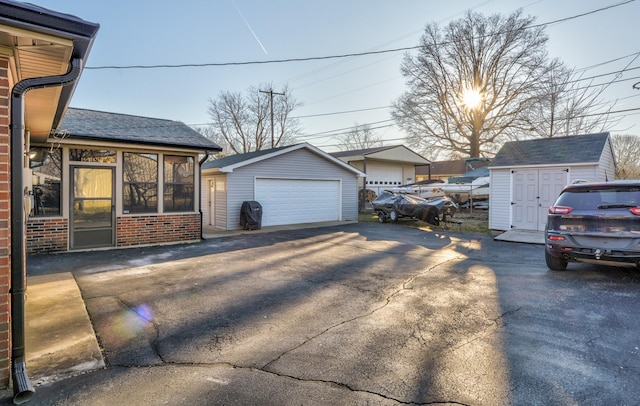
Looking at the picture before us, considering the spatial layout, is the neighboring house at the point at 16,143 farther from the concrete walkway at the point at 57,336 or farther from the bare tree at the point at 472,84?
the bare tree at the point at 472,84

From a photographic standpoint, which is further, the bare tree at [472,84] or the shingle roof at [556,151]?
the bare tree at [472,84]

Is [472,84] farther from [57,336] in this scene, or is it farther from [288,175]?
[57,336]

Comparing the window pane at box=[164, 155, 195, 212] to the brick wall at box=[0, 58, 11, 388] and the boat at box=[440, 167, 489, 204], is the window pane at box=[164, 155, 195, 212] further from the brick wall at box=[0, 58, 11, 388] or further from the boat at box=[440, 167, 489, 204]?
the boat at box=[440, 167, 489, 204]

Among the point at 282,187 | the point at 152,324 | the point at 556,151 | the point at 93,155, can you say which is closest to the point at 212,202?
the point at 282,187

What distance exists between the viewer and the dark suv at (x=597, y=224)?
530cm

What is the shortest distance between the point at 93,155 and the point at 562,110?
27831mm

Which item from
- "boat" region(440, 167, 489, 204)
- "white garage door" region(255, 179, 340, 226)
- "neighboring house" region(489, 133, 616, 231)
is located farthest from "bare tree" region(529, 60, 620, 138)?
"white garage door" region(255, 179, 340, 226)

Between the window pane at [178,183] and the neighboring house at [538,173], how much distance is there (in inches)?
421

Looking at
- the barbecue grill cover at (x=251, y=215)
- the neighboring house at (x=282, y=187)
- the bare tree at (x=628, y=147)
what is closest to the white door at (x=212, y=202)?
the neighboring house at (x=282, y=187)

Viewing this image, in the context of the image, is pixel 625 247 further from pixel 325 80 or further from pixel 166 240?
pixel 325 80

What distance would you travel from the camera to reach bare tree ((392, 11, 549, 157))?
995 inches

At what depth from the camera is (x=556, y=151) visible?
11766 millimetres

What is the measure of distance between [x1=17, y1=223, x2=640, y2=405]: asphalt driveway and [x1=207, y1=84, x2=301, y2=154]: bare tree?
1213 inches

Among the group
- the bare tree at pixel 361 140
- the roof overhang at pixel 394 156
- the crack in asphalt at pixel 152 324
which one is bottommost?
the crack in asphalt at pixel 152 324
